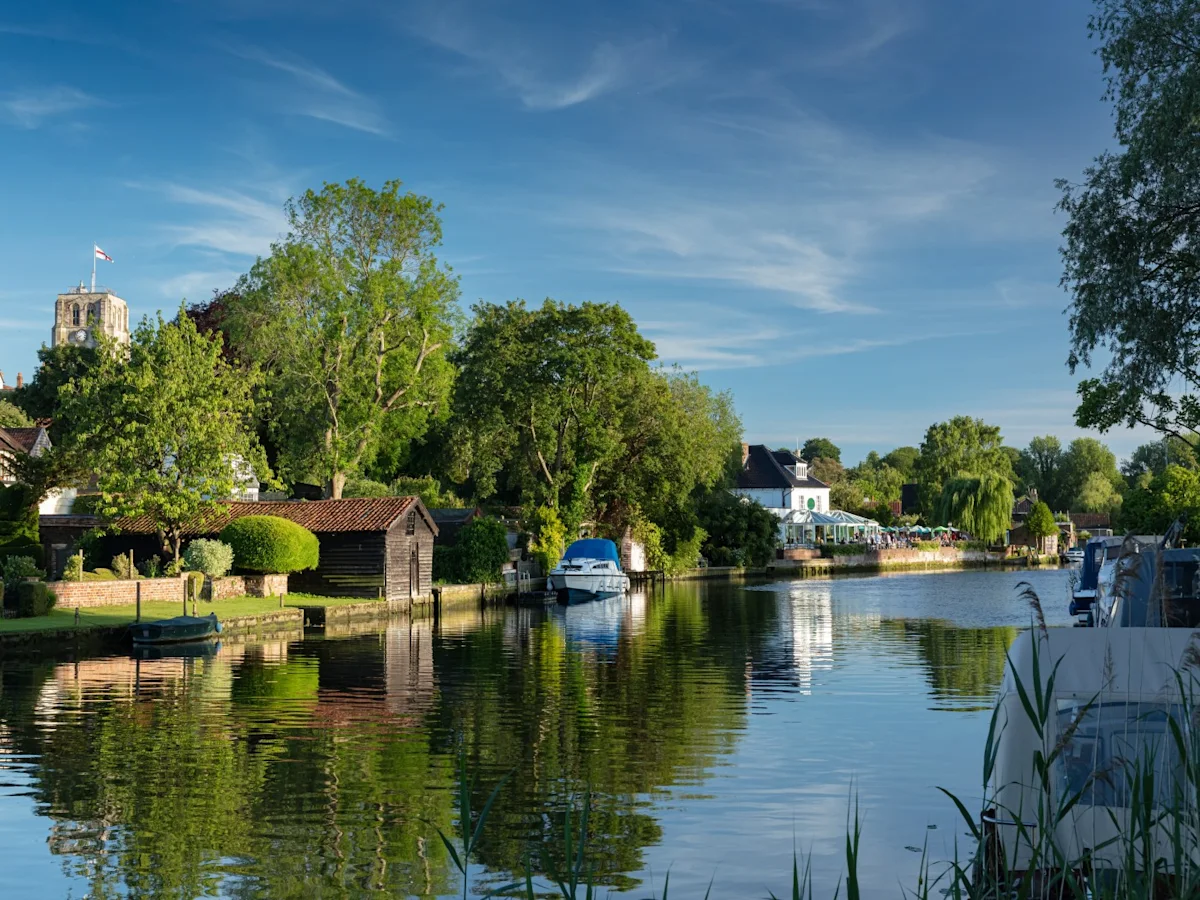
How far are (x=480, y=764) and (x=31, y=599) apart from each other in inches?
916

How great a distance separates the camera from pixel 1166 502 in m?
49.7

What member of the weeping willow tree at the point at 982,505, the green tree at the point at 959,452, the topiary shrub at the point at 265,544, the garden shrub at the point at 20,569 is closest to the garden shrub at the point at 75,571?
the garden shrub at the point at 20,569

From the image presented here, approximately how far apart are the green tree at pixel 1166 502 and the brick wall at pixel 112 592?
34.4 metres

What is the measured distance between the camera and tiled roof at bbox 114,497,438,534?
158 ft

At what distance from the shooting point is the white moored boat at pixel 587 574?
58.9 m

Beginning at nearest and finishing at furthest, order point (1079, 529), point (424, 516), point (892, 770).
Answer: point (892, 770) < point (424, 516) < point (1079, 529)

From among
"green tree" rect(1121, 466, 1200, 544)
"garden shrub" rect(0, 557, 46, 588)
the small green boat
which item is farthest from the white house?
the small green boat

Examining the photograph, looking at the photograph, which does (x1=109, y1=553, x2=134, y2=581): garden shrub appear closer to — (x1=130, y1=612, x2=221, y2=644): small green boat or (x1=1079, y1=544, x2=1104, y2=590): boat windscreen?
(x1=130, y1=612, x2=221, y2=644): small green boat

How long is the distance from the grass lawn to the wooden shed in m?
4.69

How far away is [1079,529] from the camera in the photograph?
462 feet

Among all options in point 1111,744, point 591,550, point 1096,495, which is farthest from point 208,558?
point 1096,495

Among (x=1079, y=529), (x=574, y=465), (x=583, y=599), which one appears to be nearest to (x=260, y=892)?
(x=583, y=599)

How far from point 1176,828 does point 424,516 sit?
4944cm

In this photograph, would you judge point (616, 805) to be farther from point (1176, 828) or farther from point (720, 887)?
point (1176, 828)
